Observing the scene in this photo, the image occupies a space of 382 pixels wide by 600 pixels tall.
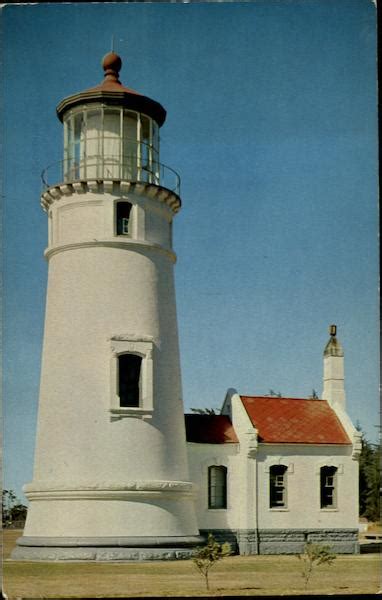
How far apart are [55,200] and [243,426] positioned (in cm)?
849

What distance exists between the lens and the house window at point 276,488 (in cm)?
2780

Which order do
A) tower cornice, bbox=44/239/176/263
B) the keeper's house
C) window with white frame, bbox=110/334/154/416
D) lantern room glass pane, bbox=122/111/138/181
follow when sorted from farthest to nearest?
the keeper's house < lantern room glass pane, bbox=122/111/138/181 < tower cornice, bbox=44/239/176/263 < window with white frame, bbox=110/334/154/416

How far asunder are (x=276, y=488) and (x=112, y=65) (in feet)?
42.0

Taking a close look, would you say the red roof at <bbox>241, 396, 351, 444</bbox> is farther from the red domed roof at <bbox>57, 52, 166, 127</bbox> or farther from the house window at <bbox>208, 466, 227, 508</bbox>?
the red domed roof at <bbox>57, 52, 166, 127</bbox>

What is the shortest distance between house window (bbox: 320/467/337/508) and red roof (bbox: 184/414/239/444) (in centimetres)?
288

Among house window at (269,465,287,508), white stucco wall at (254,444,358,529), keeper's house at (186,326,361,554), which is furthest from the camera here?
house window at (269,465,287,508)

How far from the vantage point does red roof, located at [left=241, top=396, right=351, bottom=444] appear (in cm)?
2823

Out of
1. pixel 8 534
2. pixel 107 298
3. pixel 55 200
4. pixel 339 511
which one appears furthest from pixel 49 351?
pixel 339 511

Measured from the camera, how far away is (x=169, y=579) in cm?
2031

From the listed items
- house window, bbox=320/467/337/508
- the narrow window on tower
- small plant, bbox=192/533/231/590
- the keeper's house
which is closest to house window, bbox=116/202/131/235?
the narrow window on tower

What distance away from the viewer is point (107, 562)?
22.7m

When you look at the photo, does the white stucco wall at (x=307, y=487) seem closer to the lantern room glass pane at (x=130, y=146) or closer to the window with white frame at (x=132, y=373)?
the window with white frame at (x=132, y=373)

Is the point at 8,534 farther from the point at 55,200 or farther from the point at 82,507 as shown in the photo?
the point at 55,200

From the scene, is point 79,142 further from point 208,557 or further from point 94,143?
point 208,557
